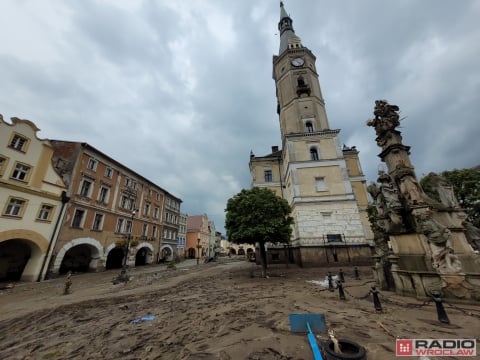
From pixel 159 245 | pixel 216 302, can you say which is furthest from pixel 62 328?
pixel 159 245

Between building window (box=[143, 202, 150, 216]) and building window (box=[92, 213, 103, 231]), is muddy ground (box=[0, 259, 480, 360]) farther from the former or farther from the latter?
building window (box=[143, 202, 150, 216])

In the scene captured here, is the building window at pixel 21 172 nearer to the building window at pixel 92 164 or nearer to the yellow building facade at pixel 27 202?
the yellow building facade at pixel 27 202

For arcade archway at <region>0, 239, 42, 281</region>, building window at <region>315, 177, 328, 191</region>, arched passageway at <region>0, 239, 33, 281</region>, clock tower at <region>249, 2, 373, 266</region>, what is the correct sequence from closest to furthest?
1. arcade archway at <region>0, 239, 42, 281</region>
2. arched passageway at <region>0, 239, 33, 281</region>
3. clock tower at <region>249, 2, 373, 266</region>
4. building window at <region>315, 177, 328, 191</region>

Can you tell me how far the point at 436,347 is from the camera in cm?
324

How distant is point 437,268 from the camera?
Result: 5.43 meters

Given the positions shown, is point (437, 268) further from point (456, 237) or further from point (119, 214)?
point (119, 214)

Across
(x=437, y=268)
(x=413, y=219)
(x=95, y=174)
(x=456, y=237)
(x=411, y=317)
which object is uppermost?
(x=95, y=174)

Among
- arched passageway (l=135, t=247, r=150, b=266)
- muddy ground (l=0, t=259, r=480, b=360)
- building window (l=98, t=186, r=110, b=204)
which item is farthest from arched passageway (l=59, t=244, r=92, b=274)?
muddy ground (l=0, t=259, r=480, b=360)

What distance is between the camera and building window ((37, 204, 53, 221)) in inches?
598

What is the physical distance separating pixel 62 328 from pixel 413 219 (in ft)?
36.9

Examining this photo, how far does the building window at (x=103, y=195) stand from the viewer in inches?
833

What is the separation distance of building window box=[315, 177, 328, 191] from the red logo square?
59.1ft

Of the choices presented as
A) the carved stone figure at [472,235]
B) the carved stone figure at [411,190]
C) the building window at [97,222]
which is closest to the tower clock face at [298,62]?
the carved stone figure at [411,190]

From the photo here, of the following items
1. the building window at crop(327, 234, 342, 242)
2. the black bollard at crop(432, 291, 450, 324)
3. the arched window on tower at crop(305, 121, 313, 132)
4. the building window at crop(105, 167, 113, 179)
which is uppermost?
the arched window on tower at crop(305, 121, 313, 132)
